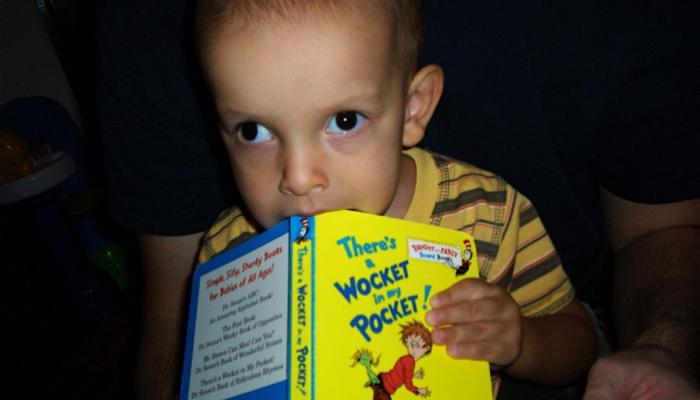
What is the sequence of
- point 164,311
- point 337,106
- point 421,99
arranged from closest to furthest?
point 337,106, point 421,99, point 164,311

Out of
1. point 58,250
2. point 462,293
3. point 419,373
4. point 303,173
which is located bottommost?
point 419,373

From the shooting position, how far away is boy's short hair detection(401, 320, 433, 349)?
574 mm

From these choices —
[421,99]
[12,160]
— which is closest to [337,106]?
[421,99]

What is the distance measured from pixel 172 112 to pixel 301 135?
1.46 feet

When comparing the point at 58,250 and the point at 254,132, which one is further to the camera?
the point at 58,250

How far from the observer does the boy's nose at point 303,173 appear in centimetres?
63

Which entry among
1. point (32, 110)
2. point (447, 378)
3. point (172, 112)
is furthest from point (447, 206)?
point (32, 110)

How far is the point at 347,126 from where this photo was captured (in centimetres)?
66

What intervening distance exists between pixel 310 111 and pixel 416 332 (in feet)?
0.93

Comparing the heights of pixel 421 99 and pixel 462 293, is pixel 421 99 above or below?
above

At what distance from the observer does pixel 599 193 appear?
1.05 m

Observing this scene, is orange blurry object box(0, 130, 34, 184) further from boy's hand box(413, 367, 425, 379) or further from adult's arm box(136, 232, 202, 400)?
boy's hand box(413, 367, 425, 379)

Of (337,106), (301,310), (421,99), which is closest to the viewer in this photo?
(301,310)

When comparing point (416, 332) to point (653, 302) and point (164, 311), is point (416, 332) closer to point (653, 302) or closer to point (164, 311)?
point (653, 302)
